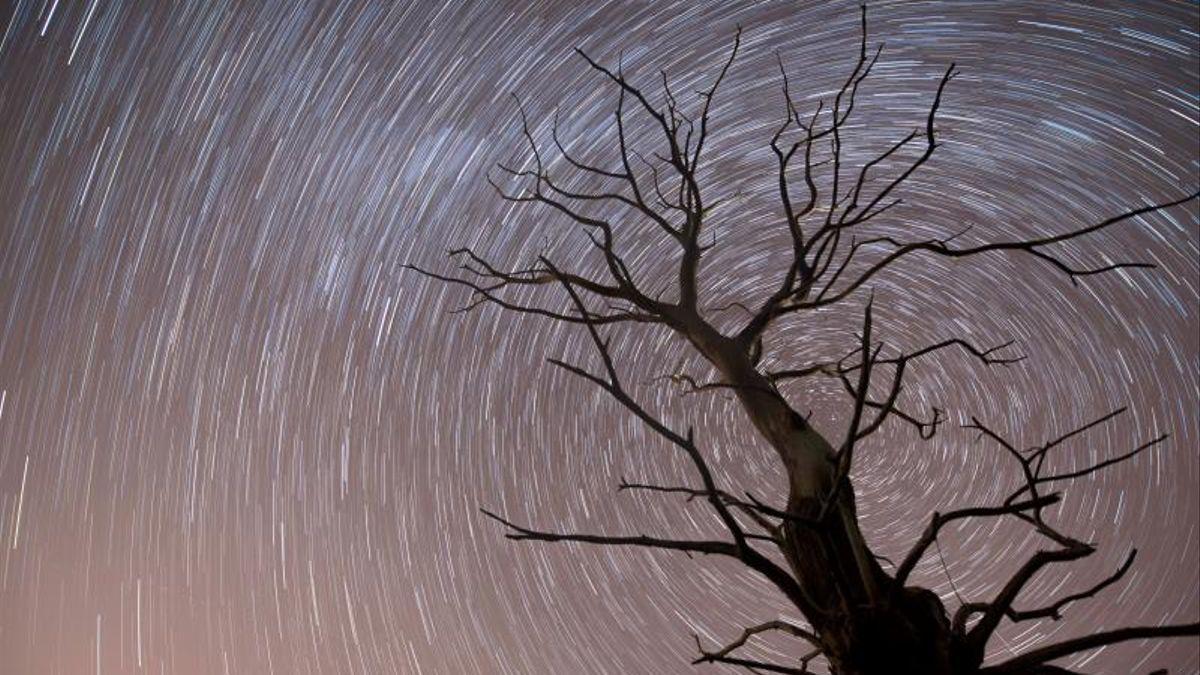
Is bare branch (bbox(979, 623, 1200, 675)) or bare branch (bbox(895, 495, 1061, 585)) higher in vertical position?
bare branch (bbox(895, 495, 1061, 585))

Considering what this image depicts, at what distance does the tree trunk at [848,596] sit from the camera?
0.87 metres

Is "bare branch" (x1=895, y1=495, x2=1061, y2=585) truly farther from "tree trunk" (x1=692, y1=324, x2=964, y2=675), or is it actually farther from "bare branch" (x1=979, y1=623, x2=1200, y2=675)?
"bare branch" (x1=979, y1=623, x2=1200, y2=675)

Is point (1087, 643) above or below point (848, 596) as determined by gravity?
below

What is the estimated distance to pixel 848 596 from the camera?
36.9 inches

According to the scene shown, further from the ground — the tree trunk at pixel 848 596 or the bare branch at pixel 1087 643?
the tree trunk at pixel 848 596

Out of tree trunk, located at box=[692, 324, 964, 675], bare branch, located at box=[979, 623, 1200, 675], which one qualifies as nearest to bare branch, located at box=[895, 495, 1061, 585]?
tree trunk, located at box=[692, 324, 964, 675]

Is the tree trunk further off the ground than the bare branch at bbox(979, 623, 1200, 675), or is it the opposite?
the tree trunk

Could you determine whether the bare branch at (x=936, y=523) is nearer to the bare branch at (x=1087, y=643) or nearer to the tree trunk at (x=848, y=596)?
the tree trunk at (x=848, y=596)

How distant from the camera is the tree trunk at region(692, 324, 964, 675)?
2.85 ft

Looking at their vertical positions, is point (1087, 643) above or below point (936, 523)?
below

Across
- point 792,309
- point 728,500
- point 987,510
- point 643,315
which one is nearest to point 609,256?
point 643,315

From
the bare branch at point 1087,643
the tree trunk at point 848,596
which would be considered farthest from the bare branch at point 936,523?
the bare branch at point 1087,643

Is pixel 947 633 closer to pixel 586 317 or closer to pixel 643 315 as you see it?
pixel 586 317

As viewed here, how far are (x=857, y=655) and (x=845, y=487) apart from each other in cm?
23
